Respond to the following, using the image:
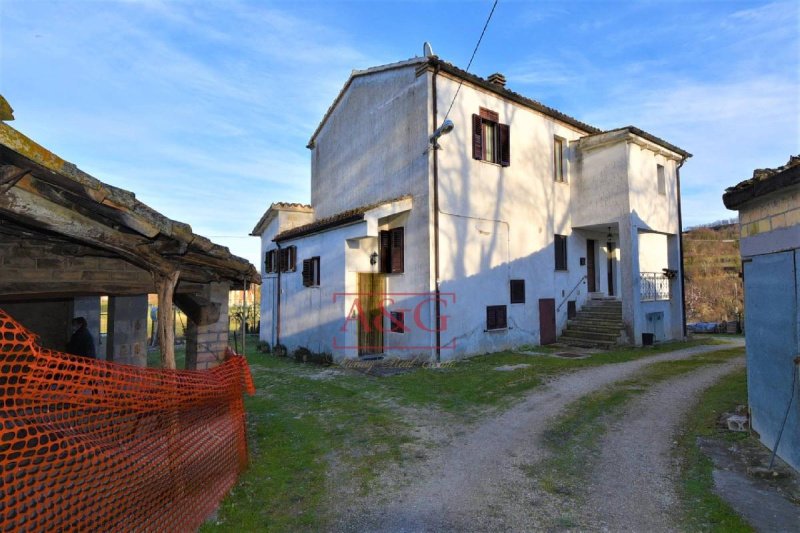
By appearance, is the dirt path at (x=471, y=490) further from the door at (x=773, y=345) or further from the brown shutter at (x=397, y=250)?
the brown shutter at (x=397, y=250)

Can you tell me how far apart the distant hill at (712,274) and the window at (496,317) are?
17.2 m

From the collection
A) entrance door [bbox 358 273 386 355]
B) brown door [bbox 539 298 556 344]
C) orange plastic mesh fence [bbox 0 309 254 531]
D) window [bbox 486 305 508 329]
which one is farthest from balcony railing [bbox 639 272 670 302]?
orange plastic mesh fence [bbox 0 309 254 531]

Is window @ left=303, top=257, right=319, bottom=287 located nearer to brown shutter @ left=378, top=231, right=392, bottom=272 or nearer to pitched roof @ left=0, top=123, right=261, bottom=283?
brown shutter @ left=378, top=231, right=392, bottom=272

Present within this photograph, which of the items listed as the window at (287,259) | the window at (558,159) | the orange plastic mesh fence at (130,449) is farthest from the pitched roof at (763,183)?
the window at (287,259)

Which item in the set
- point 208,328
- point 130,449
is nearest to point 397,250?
point 208,328

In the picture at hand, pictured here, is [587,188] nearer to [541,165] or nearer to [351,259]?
[541,165]

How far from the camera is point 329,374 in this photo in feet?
40.5

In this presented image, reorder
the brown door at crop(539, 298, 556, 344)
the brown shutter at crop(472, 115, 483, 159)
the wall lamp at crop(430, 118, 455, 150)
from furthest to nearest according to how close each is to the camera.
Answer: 1. the brown door at crop(539, 298, 556, 344)
2. the brown shutter at crop(472, 115, 483, 159)
3. the wall lamp at crop(430, 118, 455, 150)

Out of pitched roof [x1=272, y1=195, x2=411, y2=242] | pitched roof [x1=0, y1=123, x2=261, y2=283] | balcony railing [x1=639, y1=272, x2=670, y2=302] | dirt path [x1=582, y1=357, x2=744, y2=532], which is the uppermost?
pitched roof [x1=272, y1=195, x2=411, y2=242]

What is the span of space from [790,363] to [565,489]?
3.21 meters

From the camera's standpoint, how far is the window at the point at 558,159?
17000 millimetres

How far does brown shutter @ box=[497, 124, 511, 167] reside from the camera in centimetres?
1480

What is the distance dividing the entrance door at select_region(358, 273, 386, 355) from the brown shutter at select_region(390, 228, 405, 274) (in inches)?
29.4

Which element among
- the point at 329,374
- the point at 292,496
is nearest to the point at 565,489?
the point at 292,496
